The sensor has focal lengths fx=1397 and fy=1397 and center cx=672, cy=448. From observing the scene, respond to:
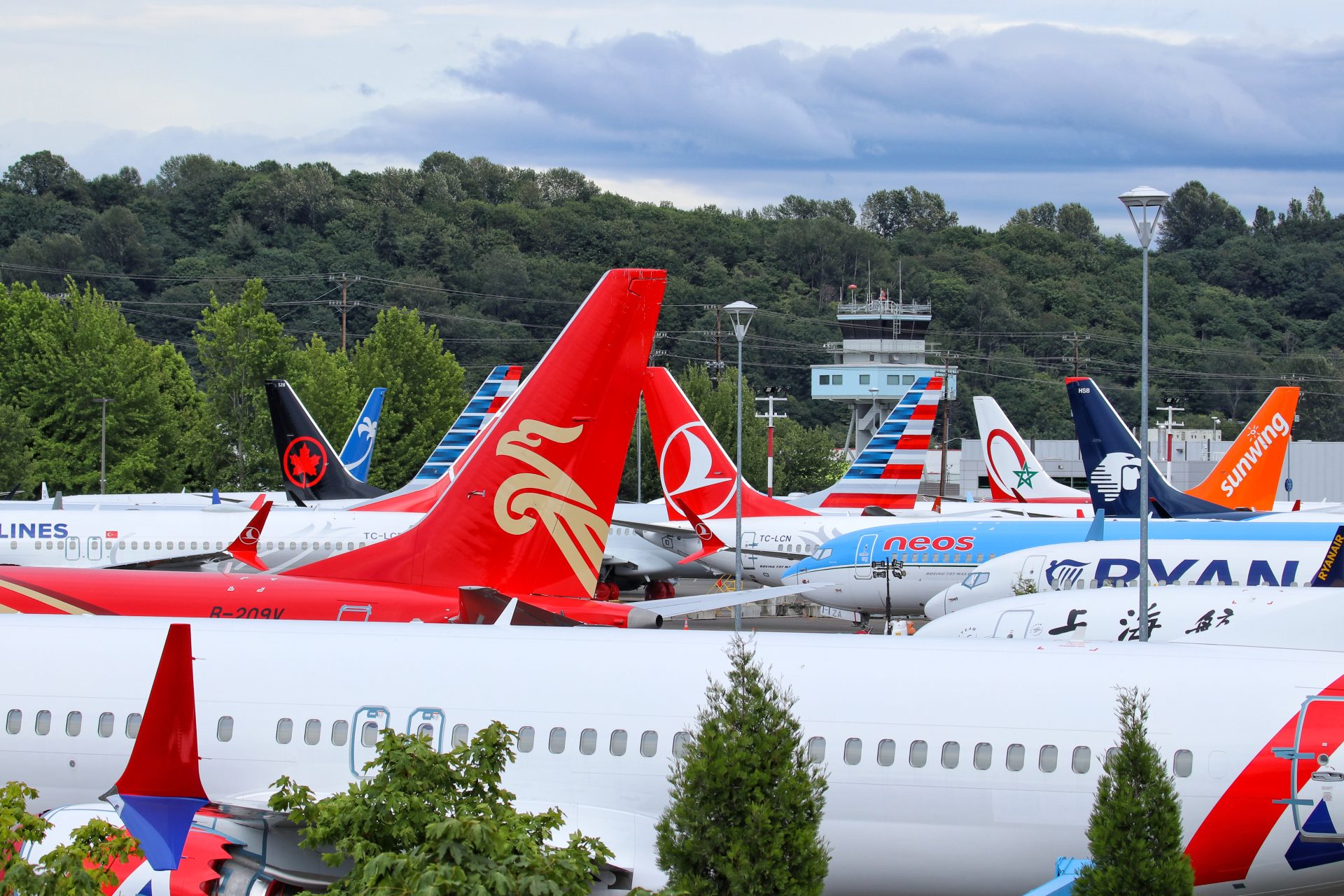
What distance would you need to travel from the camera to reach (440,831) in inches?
303

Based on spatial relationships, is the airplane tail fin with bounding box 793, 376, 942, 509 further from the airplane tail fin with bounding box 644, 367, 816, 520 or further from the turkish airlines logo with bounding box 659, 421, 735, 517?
the turkish airlines logo with bounding box 659, 421, 735, 517

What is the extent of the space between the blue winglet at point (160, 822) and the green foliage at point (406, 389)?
73291 millimetres

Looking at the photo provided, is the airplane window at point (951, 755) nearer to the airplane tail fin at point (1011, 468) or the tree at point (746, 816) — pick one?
the tree at point (746, 816)

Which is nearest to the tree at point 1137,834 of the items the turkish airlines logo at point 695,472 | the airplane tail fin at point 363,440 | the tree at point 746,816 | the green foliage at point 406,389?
the tree at point 746,816

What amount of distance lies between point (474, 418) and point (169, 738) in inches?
2063

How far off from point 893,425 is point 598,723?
39452 millimetres

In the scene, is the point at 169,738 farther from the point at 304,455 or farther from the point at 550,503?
the point at 304,455

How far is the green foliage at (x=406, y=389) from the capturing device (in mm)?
84375

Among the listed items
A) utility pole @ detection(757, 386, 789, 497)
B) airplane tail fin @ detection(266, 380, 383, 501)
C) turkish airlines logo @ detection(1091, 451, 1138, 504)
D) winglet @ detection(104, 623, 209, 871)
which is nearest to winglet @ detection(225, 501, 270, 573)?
winglet @ detection(104, 623, 209, 871)

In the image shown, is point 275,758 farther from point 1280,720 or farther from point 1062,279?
point 1062,279

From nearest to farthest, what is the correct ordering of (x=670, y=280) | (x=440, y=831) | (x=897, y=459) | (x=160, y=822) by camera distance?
(x=440, y=831)
(x=160, y=822)
(x=897, y=459)
(x=670, y=280)

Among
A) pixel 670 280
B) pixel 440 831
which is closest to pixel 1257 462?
pixel 440 831

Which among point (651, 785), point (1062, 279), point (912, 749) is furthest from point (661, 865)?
point (1062, 279)

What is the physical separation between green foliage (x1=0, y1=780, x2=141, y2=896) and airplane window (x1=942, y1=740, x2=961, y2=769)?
716 cm
